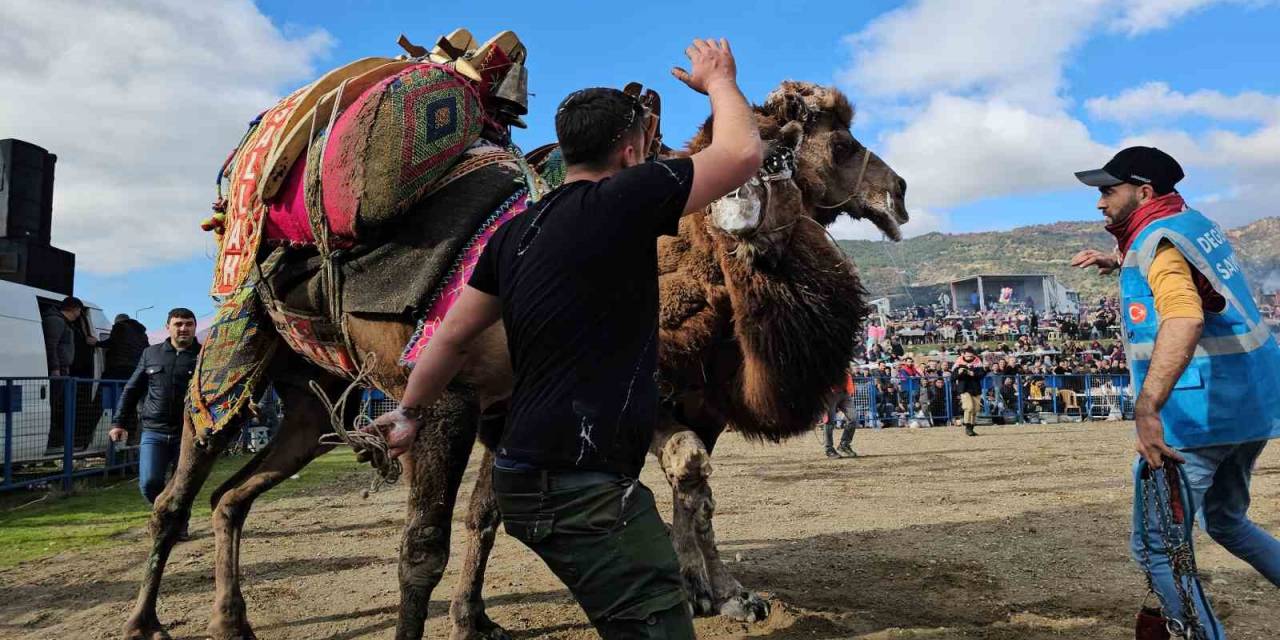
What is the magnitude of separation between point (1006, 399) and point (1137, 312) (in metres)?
24.2

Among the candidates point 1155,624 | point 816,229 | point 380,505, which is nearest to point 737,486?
point 380,505

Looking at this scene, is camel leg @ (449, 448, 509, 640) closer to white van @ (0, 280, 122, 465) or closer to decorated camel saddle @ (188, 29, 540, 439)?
decorated camel saddle @ (188, 29, 540, 439)

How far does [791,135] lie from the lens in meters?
5.06

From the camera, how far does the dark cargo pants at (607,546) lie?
2.13 meters

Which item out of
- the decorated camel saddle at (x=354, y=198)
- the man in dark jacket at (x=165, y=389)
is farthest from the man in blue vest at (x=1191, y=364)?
the man in dark jacket at (x=165, y=389)

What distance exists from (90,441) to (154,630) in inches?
368

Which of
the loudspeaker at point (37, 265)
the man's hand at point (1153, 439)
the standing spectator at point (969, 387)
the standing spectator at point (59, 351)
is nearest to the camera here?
the man's hand at point (1153, 439)

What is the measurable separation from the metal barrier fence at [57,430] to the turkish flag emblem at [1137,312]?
11.8m

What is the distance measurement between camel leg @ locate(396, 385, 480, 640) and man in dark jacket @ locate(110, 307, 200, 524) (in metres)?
4.98

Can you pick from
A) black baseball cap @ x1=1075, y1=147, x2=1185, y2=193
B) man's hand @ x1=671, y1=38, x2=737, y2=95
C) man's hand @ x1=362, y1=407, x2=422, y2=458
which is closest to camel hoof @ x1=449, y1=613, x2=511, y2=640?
man's hand @ x1=362, y1=407, x2=422, y2=458

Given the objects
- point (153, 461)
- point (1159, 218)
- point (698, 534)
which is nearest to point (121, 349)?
point (153, 461)

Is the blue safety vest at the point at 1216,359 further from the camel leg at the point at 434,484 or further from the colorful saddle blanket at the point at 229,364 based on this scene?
the colorful saddle blanket at the point at 229,364

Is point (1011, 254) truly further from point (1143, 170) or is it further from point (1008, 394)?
point (1143, 170)

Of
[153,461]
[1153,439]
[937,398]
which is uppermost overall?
[937,398]
